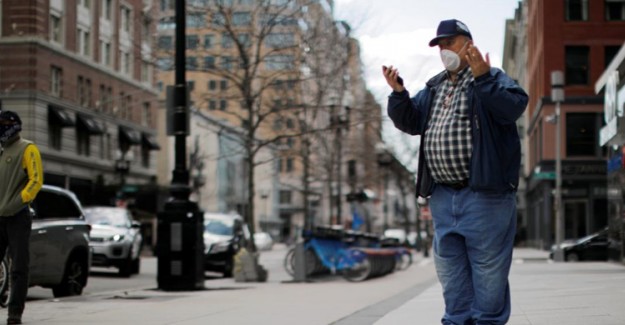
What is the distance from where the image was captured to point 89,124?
163ft

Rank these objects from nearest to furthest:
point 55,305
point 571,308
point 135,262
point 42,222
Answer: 1. point 571,308
2. point 55,305
3. point 42,222
4. point 135,262

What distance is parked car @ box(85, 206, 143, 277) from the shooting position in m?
25.6

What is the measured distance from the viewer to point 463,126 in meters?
5.76

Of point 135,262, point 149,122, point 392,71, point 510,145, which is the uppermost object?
point 149,122

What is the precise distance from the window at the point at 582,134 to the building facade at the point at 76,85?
20.0 metres

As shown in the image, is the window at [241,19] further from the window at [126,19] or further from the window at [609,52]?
the window at [609,52]

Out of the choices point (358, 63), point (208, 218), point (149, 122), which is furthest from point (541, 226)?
point (208, 218)

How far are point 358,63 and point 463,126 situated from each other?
31.5 metres

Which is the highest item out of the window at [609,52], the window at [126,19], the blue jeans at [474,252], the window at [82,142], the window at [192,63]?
the window at [609,52]

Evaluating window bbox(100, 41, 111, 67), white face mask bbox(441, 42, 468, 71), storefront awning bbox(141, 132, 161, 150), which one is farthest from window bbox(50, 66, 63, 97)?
white face mask bbox(441, 42, 468, 71)

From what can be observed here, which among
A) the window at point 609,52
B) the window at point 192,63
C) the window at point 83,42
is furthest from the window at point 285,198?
the window at point 192,63

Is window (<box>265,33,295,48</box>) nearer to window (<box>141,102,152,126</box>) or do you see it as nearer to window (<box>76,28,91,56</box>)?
window (<box>76,28,91,56</box>)

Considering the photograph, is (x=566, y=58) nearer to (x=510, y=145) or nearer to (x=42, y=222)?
(x=42, y=222)

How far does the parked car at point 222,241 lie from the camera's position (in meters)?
27.2
